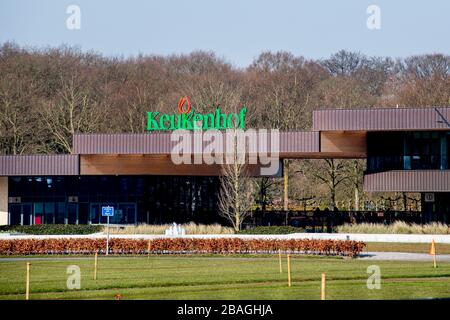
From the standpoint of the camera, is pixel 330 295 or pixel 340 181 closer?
pixel 330 295

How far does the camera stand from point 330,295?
2828 centimetres

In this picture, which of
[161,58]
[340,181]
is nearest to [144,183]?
[340,181]

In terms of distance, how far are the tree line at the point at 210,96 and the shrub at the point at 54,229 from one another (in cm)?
1889

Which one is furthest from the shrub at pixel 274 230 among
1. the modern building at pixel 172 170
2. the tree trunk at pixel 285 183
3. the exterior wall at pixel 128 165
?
the tree trunk at pixel 285 183

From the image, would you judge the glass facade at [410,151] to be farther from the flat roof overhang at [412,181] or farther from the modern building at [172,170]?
the flat roof overhang at [412,181]

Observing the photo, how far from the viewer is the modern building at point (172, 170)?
5888 centimetres

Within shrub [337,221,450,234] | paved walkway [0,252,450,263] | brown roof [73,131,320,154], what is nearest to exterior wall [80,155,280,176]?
brown roof [73,131,320,154]

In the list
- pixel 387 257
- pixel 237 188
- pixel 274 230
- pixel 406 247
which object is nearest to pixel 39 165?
pixel 237 188

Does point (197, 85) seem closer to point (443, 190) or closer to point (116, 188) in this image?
point (116, 188)

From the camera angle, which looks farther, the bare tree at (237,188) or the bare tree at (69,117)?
the bare tree at (69,117)

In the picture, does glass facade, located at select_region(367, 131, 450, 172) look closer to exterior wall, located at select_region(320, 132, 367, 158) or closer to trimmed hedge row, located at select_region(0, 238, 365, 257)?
exterior wall, located at select_region(320, 132, 367, 158)

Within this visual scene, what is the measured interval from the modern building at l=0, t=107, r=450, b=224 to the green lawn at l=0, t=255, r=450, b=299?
16.7 metres

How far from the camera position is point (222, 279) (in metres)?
33.4
